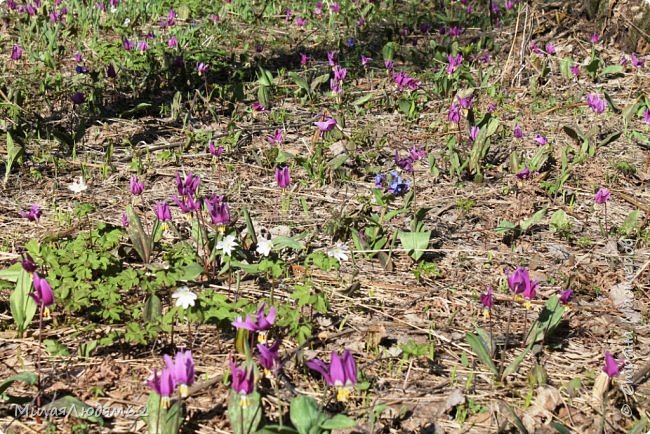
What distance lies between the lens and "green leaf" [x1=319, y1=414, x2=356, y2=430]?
2.02 metres

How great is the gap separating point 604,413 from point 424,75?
402 centimetres

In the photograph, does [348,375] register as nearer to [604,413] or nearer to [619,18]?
[604,413]

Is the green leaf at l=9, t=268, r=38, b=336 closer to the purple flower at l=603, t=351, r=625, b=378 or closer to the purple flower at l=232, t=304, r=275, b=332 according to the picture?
the purple flower at l=232, t=304, r=275, b=332

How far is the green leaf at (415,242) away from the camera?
3.29 meters

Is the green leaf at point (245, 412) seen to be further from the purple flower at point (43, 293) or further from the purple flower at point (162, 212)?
the purple flower at point (162, 212)

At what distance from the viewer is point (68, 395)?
2359 millimetres

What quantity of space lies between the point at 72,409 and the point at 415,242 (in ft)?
5.28

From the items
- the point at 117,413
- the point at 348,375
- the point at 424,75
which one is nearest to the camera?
the point at 348,375

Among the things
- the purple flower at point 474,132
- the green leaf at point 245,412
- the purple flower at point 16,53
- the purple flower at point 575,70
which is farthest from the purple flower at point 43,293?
the purple flower at point 575,70

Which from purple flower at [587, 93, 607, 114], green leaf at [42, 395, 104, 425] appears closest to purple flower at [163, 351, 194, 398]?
green leaf at [42, 395, 104, 425]

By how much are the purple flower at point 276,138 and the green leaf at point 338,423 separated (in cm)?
263

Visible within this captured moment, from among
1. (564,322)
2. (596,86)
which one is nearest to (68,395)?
(564,322)

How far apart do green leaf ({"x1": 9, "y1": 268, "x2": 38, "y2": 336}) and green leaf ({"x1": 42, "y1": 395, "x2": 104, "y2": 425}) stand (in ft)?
1.51

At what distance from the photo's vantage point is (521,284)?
264cm
